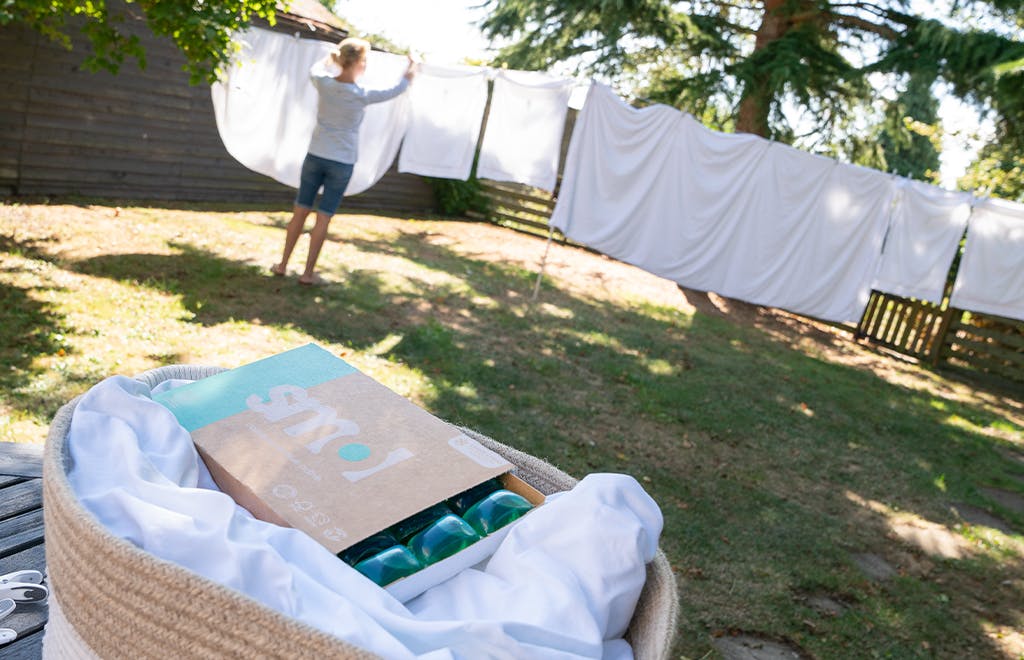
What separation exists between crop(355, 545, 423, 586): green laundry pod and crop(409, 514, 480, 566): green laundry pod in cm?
2

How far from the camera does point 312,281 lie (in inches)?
222

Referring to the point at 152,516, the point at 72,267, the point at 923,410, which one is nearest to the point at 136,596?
the point at 152,516

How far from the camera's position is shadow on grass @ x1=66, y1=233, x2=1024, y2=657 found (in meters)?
3.18

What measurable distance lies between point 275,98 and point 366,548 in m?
6.14

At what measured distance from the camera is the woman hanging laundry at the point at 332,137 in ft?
17.5

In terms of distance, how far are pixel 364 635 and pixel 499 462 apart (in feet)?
1.53

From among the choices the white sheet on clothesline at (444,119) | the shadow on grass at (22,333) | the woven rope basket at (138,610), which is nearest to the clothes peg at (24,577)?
the woven rope basket at (138,610)

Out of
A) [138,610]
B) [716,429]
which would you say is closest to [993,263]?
[716,429]

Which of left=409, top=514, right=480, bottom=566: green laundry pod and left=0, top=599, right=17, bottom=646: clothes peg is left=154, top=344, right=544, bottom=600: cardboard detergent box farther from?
left=0, top=599, right=17, bottom=646: clothes peg

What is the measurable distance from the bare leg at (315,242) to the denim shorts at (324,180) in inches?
2.2

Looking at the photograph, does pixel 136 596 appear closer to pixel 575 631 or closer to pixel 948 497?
pixel 575 631

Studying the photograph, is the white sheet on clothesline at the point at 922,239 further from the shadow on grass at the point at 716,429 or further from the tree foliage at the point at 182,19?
the tree foliage at the point at 182,19

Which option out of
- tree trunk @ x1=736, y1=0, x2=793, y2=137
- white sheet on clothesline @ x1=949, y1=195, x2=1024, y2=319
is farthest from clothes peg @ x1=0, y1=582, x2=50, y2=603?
tree trunk @ x1=736, y1=0, x2=793, y2=137

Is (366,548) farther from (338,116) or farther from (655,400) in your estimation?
(338,116)
